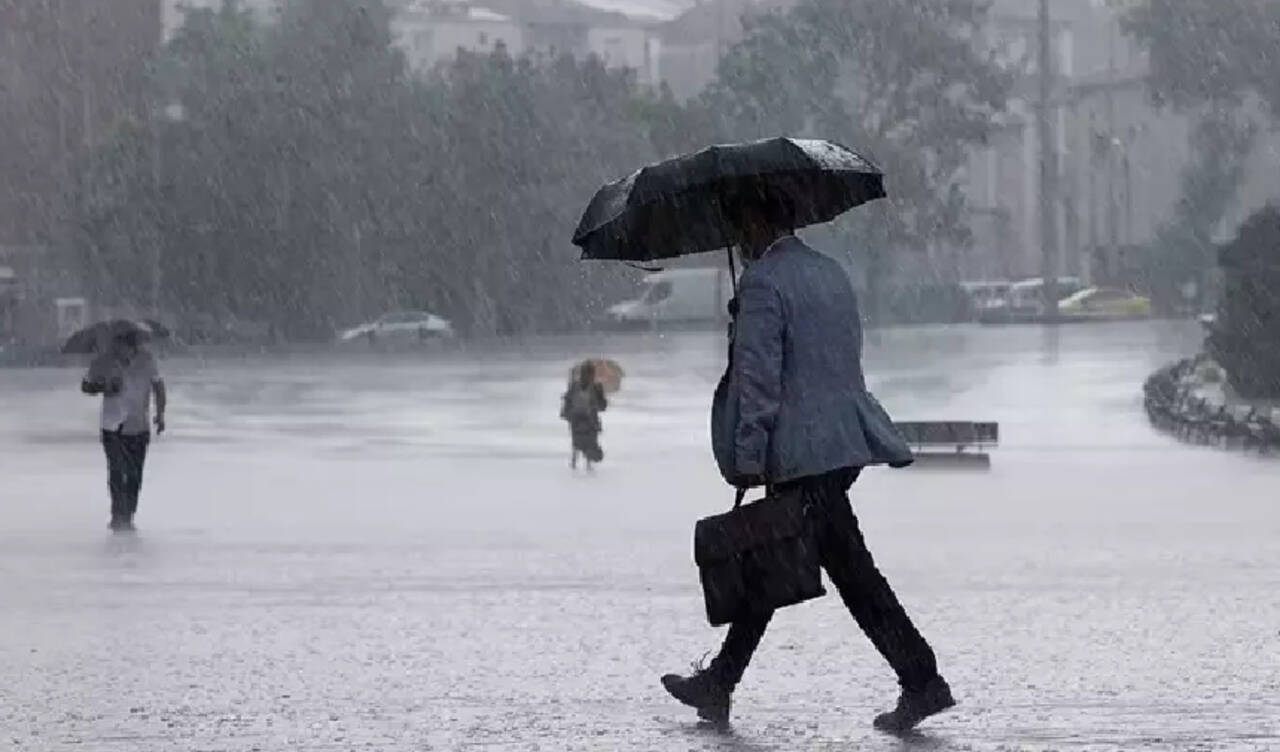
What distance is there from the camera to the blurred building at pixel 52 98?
91.6 metres

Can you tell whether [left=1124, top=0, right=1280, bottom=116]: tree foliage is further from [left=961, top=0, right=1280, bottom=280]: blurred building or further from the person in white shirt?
the person in white shirt

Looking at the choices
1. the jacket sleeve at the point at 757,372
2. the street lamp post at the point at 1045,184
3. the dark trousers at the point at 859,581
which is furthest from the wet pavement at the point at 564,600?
the street lamp post at the point at 1045,184

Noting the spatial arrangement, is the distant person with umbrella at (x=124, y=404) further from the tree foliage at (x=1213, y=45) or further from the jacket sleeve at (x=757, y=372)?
the tree foliage at (x=1213, y=45)

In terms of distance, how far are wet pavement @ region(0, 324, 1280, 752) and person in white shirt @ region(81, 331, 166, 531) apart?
399 millimetres

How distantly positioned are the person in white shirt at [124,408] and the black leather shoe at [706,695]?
10.8 metres

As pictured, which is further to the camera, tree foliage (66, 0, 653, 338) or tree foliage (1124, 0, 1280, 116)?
tree foliage (1124, 0, 1280, 116)

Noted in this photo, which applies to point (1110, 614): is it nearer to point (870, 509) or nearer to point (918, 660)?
point (918, 660)

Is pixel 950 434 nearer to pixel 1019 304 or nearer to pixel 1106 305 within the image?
pixel 1106 305

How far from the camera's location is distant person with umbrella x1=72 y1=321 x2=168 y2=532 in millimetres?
19703

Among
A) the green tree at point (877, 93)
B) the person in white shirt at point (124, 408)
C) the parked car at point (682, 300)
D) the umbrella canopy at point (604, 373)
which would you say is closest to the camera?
the person in white shirt at point (124, 408)

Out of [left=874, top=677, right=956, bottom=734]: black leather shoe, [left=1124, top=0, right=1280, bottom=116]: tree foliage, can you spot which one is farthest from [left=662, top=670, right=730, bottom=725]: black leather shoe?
[left=1124, top=0, right=1280, bottom=116]: tree foliage

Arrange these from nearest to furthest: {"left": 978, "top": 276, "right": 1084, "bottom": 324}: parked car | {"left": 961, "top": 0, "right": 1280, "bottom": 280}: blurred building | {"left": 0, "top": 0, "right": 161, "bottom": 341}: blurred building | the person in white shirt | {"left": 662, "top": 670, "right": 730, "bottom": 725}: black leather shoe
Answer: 1. {"left": 662, "top": 670, "right": 730, "bottom": 725}: black leather shoe
2. the person in white shirt
3. {"left": 0, "top": 0, "right": 161, "bottom": 341}: blurred building
4. {"left": 978, "top": 276, "right": 1084, "bottom": 324}: parked car
5. {"left": 961, "top": 0, "right": 1280, "bottom": 280}: blurred building

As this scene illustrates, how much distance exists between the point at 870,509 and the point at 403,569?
5922mm

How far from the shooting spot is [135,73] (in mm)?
95625
